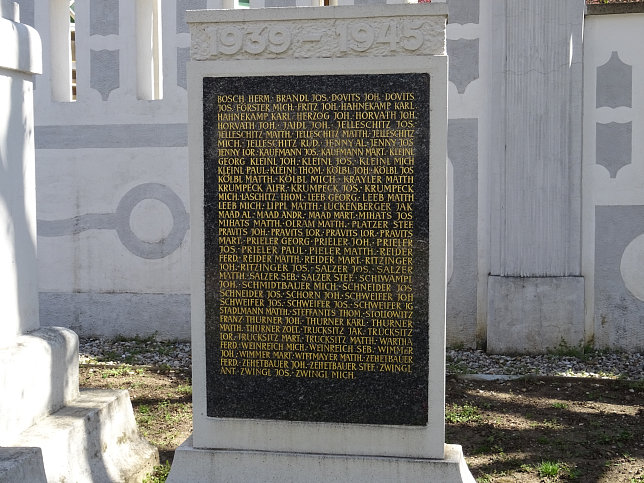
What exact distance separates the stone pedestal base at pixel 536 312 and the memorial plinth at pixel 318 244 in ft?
13.6

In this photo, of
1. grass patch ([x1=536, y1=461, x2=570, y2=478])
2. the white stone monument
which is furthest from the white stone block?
grass patch ([x1=536, y1=461, x2=570, y2=478])

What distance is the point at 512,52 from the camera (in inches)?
308

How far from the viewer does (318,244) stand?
13.1 ft

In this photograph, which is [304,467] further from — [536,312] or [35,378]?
[536,312]

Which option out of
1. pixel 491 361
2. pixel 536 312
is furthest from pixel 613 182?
pixel 491 361

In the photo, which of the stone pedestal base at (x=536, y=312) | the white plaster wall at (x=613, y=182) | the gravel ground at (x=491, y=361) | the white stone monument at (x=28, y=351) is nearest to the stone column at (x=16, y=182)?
the white stone monument at (x=28, y=351)

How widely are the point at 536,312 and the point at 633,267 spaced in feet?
3.66

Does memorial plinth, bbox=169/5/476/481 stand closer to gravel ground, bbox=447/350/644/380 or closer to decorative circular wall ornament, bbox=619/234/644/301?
gravel ground, bbox=447/350/644/380

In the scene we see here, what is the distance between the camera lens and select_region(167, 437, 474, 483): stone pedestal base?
387 centimetres

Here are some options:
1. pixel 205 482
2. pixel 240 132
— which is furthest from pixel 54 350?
pixel 240 132

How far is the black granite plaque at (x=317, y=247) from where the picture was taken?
3.91 metres

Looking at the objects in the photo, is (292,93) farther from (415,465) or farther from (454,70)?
(454,70)

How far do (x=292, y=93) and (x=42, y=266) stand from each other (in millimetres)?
5750

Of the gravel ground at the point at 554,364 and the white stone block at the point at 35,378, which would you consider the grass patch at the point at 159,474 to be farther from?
the gravel ground at the point at 554,364
